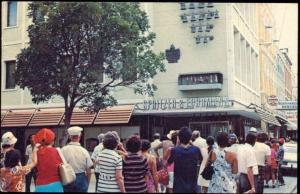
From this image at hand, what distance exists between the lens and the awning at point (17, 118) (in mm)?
23188

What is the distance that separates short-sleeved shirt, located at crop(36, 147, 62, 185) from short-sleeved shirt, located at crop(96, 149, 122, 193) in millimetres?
563

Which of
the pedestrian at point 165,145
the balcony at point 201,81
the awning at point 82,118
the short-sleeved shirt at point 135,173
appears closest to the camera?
the short-sleeved shirt at point 135,173

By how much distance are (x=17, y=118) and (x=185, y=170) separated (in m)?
18.3

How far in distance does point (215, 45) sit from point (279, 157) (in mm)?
8996

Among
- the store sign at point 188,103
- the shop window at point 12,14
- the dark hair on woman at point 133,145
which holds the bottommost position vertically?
the dark hair on woman at point 133,145

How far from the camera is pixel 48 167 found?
6.01 m

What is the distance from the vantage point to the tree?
46.3ft

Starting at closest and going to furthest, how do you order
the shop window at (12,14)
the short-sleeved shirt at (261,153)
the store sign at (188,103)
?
1. the short-sleeved shirt at (261,153)
2. the store sign at (188,103)
3. the shop window at (12,14)

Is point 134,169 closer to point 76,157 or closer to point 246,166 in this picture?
point 76,157

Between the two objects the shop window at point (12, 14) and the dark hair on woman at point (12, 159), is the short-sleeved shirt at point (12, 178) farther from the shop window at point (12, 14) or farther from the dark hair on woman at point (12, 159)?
the shop window at point (12, 14)

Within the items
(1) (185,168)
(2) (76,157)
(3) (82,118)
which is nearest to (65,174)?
(2) (76,157)

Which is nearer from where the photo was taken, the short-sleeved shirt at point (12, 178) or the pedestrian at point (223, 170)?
the short-sleeved shirt at point (12, 178)

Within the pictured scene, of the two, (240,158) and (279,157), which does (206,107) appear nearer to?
(279,157)

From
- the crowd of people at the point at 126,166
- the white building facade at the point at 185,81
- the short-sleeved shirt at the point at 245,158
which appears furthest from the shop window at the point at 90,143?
the short-sleeved shirt at the point at 245,158
